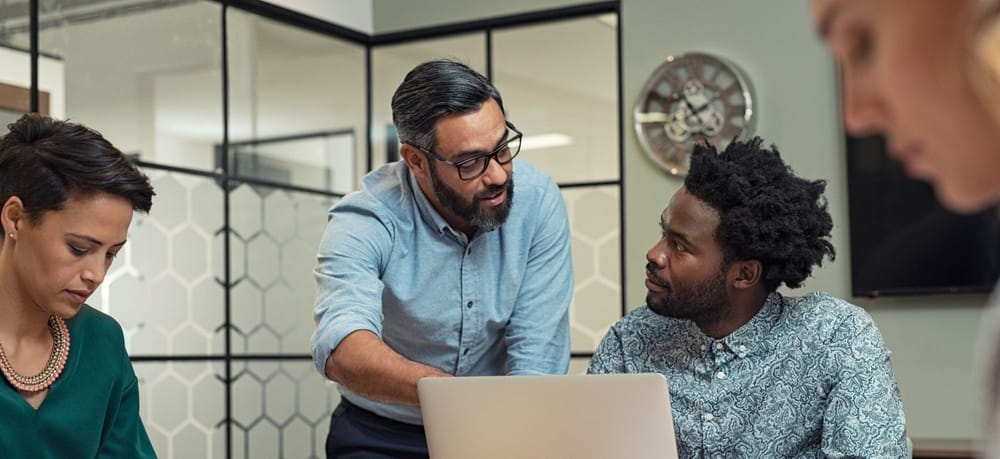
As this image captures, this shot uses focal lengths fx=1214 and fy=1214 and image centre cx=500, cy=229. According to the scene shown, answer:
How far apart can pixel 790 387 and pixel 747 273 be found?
21cm

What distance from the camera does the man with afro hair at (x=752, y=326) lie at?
6.41 feet

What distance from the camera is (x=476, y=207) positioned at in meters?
2.12

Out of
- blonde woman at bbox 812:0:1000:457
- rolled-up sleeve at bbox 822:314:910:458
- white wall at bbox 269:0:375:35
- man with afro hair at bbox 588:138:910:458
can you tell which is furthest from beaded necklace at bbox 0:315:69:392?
white wall at bbox 269:0:375:35

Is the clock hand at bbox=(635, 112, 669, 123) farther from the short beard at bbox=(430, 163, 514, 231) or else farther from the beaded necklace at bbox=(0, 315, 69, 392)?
the beaded necklace at bbox=(0, 315, 69, 392)

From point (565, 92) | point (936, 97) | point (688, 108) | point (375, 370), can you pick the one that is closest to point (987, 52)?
point (936, 97)

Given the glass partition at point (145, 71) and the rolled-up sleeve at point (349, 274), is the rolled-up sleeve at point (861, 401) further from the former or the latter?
the glass partition at point (145, 71)

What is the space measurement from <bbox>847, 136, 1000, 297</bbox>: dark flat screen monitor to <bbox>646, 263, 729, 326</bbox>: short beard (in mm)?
1934

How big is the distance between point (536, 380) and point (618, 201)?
2947mm

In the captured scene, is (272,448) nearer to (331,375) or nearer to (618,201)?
(618,201)

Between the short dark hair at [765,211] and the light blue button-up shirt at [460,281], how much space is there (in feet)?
1.07

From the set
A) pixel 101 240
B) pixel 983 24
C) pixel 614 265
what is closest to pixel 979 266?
pixel 614 265

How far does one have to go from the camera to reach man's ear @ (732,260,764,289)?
2.05 m

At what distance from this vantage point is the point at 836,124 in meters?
4.08

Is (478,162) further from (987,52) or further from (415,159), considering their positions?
(987,52)
